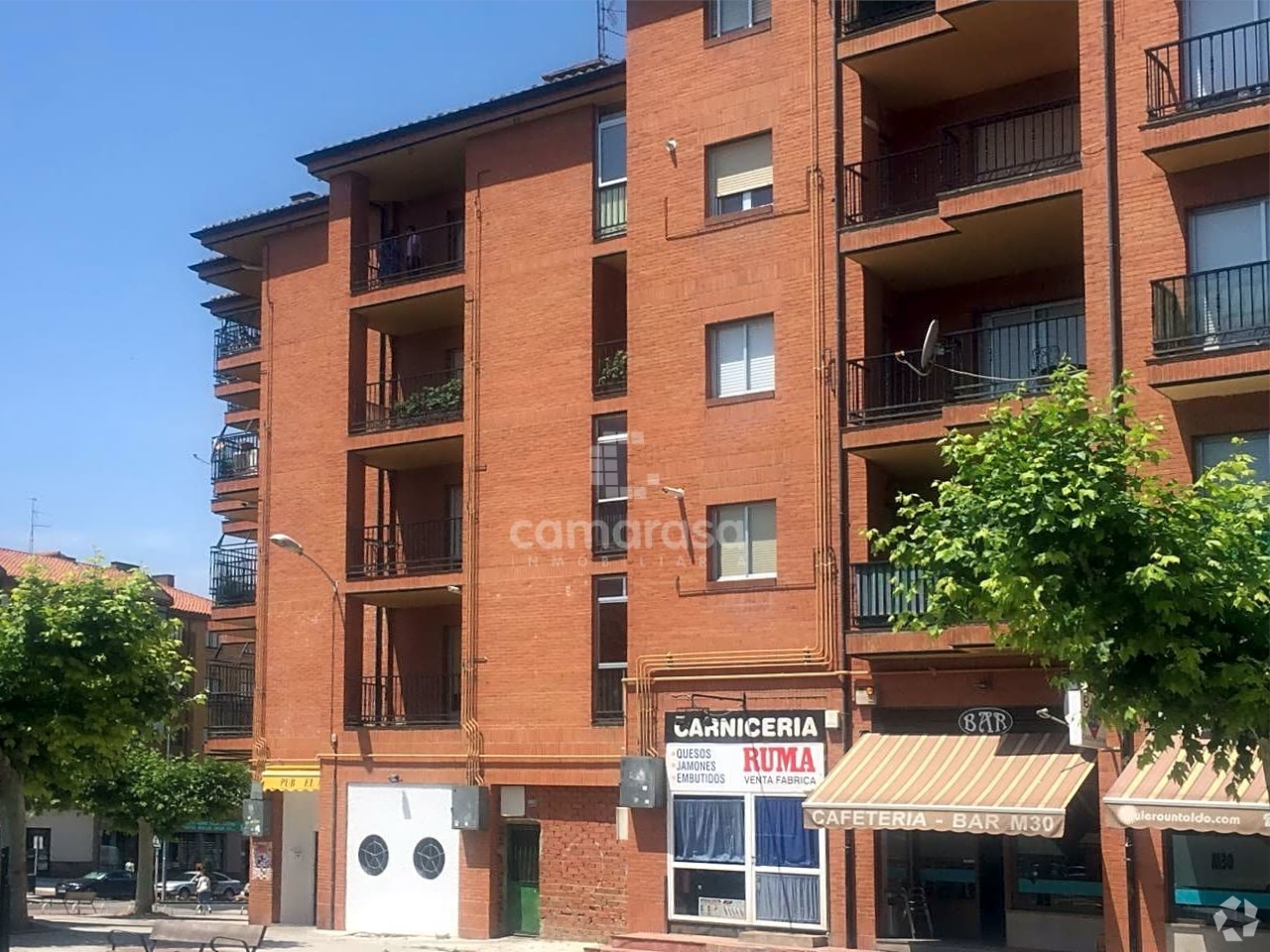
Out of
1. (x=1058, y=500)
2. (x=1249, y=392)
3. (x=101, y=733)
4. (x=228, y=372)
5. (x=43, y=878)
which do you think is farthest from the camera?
(x=43, y=878)

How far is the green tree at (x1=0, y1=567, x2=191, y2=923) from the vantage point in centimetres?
2972

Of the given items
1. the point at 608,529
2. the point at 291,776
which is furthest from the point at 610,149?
the point at 291,776

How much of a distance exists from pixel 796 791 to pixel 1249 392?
9456mm

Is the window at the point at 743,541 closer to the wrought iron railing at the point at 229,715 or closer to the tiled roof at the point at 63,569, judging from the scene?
the wrought iron railing at the point at 229,715

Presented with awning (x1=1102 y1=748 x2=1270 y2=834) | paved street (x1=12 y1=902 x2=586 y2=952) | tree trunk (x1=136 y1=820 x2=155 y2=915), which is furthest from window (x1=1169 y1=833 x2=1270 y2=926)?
tree trunk (x1=136 y1=820 x2=155 y2=915)


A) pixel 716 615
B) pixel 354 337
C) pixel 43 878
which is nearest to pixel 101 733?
pixel 354 337

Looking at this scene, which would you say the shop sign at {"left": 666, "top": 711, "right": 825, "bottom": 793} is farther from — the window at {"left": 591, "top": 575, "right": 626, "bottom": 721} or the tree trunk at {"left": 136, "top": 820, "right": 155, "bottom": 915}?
the tree trunk at {"left": 136, "top": 820, "right": 155, "bottom": 915}

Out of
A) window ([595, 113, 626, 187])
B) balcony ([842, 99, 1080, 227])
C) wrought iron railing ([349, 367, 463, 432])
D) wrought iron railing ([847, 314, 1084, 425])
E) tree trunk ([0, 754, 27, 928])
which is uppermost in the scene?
window ([595, 113, 626, 187])

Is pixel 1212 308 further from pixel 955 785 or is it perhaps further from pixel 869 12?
pixel 869 12

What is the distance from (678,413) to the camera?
28.2 m

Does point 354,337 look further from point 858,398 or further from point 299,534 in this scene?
point 858,398

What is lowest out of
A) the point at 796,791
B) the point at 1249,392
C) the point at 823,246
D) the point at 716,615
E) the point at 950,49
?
the point at 796,791

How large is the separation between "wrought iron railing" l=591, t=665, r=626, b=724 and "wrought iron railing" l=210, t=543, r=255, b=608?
Answer: 46.4ft

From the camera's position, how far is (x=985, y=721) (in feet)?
79.8
